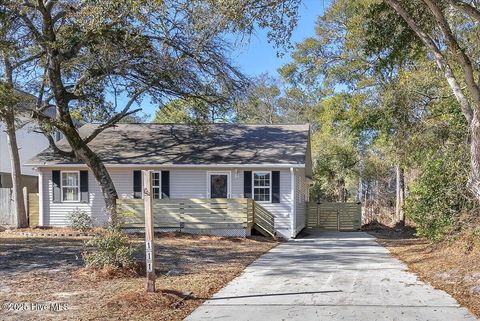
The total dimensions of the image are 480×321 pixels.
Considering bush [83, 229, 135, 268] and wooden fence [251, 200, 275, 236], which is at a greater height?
bush [83, 229, 135, 268]

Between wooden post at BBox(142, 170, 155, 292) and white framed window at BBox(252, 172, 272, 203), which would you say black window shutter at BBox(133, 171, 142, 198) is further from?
wooden post at BBox(142, 170, 155, 292)

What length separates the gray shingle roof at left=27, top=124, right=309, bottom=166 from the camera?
61.7 ft

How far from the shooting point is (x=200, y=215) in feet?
57.1

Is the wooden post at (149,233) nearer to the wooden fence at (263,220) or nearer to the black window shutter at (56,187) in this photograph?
the wooden fence at (263,220)

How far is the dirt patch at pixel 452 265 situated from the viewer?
24.6 feet

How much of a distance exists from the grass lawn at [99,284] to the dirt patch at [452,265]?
3.57 meters

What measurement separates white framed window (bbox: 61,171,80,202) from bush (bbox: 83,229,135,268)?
11256 millimetres

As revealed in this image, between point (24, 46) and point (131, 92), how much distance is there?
141 inches

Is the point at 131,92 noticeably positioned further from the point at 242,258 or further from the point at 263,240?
the point at 242,258

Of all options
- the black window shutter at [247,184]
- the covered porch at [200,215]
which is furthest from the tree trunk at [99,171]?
the black window shutter at [247,184]

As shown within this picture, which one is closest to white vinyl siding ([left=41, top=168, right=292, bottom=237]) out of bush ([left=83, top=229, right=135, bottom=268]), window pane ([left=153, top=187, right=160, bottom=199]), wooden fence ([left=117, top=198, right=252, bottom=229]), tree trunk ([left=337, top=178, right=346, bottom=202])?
window pane ([left=153, top=187, right=160, bottom=199])

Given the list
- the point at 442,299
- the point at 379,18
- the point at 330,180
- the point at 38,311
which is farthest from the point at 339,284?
the point at 330,180

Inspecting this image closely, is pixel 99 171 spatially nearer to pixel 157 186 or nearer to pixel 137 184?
pixel 137 184

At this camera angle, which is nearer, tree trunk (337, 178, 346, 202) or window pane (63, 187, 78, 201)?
window pane (63, 187, 78, 201)
